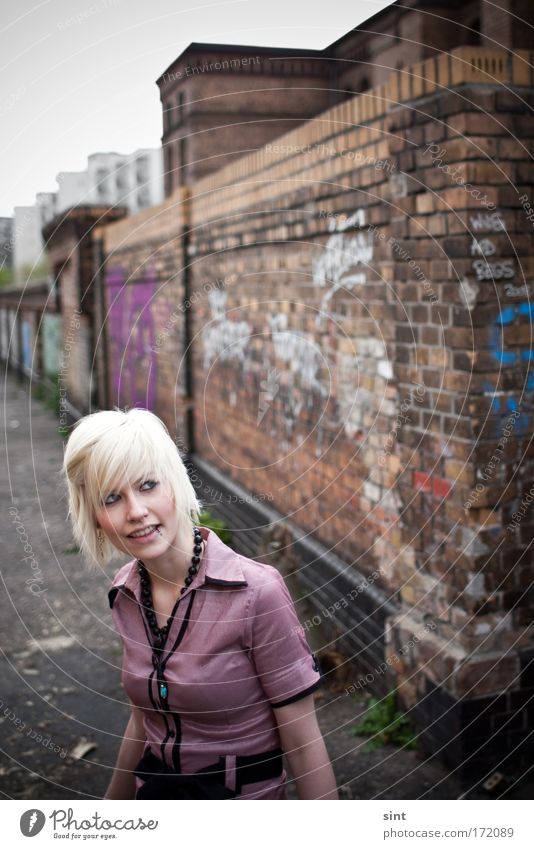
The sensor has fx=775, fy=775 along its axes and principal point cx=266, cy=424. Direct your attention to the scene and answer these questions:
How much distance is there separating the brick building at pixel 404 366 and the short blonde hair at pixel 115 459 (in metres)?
0.28

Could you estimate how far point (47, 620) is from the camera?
4387 mm

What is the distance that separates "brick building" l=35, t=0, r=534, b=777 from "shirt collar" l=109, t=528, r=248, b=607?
0.42 metres

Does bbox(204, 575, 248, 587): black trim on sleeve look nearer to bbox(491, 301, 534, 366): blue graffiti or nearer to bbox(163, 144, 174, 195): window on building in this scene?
bbox(491, 301, 534, 366): blue graffiti

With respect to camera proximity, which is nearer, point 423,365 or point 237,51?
point 237,51

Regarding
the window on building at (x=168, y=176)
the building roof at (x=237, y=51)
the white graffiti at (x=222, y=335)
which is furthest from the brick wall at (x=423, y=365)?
the window on building at (x=168, y=176)

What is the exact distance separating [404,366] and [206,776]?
1823 millimetres

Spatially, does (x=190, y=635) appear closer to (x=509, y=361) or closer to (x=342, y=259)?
(x=509, y=361)

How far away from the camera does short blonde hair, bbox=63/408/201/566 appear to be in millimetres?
1361

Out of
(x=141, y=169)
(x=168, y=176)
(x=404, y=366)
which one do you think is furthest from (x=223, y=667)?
(x=168, y=176)

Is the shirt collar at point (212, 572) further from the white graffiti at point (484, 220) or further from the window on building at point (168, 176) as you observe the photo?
the window on building at point (168, 176)

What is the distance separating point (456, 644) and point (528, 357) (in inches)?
39.4

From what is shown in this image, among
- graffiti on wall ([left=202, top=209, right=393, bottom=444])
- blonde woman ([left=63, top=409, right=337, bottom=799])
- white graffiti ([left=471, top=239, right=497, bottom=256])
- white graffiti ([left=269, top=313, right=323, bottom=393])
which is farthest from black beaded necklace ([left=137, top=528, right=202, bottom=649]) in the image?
white graffiti ([left=269, top=313, right=323, bottom=393])

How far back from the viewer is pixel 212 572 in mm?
1404

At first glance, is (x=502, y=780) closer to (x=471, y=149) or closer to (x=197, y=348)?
(x=471, y=149)
